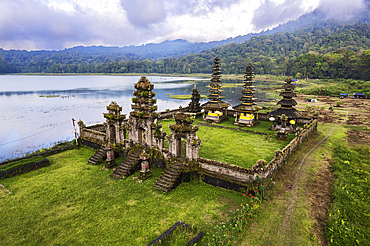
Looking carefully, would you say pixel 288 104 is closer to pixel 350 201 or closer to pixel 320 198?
pixel 320 198

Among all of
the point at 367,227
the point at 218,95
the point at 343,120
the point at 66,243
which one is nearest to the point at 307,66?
the point at 343,120

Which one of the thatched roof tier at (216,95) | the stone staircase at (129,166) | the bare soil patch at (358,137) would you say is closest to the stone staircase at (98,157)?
the stone staircase at (129,166)

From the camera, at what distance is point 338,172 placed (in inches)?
753

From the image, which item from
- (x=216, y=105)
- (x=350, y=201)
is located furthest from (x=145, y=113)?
(x=216, y=105)

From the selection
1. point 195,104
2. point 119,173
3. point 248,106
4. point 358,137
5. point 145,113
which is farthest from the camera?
point 195,104

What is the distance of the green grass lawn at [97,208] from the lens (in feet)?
40.5

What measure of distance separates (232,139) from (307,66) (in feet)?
449

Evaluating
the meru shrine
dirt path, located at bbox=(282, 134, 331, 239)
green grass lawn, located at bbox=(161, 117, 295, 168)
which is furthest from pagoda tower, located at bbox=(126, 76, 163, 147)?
dirt path, located at bbox=(282, 134, 331, 239)

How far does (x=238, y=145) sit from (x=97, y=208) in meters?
16.9

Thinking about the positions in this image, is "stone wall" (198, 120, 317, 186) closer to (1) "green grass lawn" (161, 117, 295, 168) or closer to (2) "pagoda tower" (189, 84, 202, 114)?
(1) "green grass lawn" (161, 117, 295, 168)

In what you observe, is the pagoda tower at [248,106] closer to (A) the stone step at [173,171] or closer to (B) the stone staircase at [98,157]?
(A) the stone step at [173,171]

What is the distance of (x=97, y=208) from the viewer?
14.8 meters

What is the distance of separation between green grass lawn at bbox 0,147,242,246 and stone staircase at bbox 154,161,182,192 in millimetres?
459

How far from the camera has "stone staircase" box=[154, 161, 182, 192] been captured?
16.7 metres
